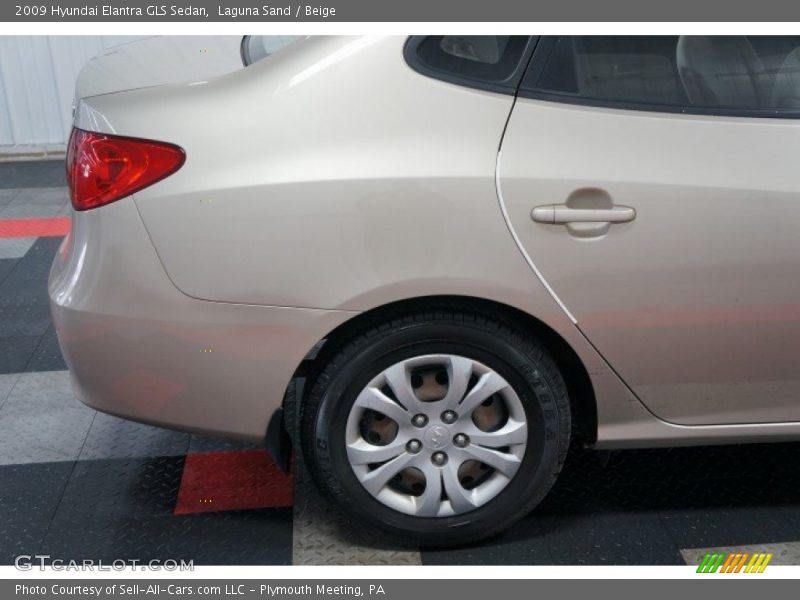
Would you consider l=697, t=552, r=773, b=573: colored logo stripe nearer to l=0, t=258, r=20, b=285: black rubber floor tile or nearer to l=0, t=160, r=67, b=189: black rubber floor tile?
l=0, t=258, r=20, b=285: black rubber floor tile

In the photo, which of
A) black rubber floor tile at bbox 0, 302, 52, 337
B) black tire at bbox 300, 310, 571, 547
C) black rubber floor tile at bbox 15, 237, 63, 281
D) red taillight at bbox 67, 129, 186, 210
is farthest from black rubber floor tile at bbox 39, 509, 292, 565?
black rubber floor tile at bbox 15, 237, 63, 281

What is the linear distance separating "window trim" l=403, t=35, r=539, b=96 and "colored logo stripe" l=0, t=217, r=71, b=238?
340cm

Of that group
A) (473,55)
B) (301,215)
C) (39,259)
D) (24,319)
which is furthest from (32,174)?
(473,55)

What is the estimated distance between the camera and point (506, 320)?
7.71 ft

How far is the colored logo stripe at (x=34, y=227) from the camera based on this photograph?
525cm

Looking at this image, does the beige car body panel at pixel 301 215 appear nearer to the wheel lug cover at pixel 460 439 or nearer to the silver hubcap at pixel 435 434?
the silver hubcap at pixel 435 434

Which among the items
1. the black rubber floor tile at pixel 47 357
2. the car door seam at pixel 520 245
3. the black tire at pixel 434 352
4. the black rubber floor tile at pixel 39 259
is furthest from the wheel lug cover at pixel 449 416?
the black rubber floor tile at pixel 39 259

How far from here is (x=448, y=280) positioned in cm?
223

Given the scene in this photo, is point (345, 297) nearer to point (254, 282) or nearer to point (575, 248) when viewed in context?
point (254, 282)

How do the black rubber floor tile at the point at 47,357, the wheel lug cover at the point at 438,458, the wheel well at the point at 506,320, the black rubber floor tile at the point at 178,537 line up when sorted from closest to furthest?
1. the wheel well at the point at 506,320
2. the wheel lug cover at the point at 438,458
3. the black rubber floor tile at the point at 178,537
4. the black rubber floor tile at the point at 47,357

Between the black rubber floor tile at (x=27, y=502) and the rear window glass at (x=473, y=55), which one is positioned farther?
the black rubber floor tile at (x=27, y=502)

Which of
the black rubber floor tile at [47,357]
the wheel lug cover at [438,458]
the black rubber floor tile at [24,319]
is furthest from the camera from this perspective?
the black rubber floor tile at [24,319]

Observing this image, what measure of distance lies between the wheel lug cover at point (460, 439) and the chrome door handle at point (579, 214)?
0.56 meters

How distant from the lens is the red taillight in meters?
2.24
